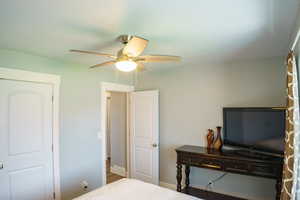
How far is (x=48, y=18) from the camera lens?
5.10 ft

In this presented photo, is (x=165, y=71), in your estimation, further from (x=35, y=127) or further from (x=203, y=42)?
(x=35, y=127)

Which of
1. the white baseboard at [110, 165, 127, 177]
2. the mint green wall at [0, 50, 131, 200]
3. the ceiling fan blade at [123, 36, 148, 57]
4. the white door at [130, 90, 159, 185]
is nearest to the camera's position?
the ceiling fan blade at [123, 36, 148, 57]

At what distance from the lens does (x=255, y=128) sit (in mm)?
2695

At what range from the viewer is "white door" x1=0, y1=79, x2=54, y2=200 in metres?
2.35

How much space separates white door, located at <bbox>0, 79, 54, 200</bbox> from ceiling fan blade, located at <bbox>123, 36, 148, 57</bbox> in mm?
1636

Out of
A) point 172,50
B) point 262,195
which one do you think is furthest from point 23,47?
point 262,195

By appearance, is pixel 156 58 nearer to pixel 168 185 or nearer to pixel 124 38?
pixel 124 38

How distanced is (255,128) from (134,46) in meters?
2.13

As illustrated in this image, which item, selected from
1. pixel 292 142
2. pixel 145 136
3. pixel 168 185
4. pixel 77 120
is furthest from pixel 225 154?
pixel 77 120

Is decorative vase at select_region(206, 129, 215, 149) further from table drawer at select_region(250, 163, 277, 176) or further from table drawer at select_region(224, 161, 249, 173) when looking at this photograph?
table drawer at select_region(250, 163, 277, 176)

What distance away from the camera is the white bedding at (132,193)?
6.24 feet

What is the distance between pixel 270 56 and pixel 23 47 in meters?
3.35

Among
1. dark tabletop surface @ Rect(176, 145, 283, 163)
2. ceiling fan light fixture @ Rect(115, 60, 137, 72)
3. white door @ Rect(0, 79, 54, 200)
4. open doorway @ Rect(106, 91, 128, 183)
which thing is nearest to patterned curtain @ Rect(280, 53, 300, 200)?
dark tabletop surface @ Rect(176, 145, 283, 163)

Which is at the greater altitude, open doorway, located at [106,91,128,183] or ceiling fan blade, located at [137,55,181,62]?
ceiling fan blade, located at [137,55,181,62]
